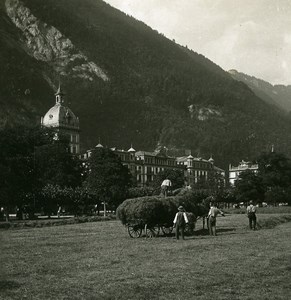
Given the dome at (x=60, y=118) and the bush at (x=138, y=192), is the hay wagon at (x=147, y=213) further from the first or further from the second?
the dome at (x=60, y=118)

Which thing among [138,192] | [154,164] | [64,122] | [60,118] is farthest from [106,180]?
[154,164]

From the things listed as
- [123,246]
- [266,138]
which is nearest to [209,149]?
[266,138]

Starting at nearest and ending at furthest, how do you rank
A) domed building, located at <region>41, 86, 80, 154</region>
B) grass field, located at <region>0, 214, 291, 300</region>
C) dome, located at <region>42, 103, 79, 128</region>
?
grass field, located at <region>0, 214, 291, 300</region> < domed building, located at <region>41, 86, 80, 154</region> < dome, located at <region>42, 103, 79, 128</region>

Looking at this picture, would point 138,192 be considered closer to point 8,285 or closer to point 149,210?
point 149,210

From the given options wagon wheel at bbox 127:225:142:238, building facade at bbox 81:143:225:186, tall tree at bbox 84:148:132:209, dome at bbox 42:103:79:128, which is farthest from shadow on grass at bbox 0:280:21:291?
dome at bbox 42:103:79:128

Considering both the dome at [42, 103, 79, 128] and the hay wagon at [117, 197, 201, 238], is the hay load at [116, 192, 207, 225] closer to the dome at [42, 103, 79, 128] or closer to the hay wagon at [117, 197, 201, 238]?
the hay wagon at [117, 197, 201, 238]

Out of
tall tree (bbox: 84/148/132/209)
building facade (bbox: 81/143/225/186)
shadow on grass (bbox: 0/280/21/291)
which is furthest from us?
building facade (bbox: 81/143/225/186)

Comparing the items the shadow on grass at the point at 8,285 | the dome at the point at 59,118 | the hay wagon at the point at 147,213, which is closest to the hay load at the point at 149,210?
the hay wagon at the point at 147,213

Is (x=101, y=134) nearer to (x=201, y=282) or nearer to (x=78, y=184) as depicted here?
(x=78, y=184)
